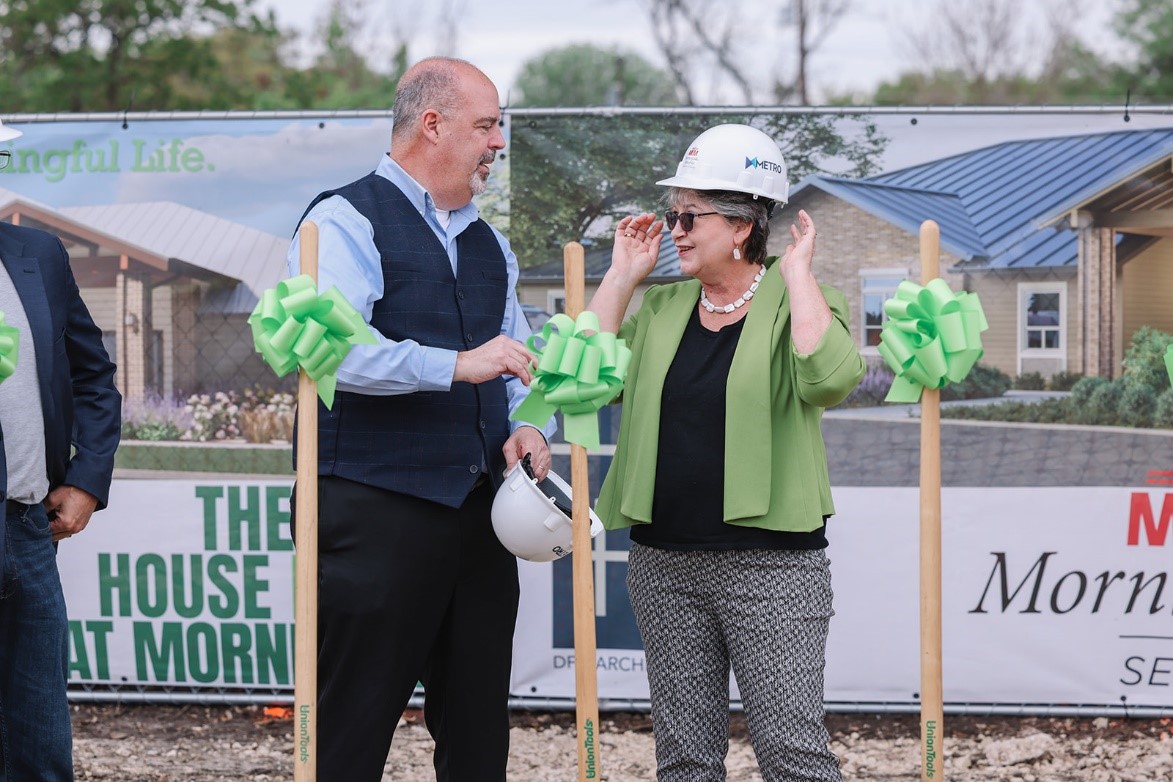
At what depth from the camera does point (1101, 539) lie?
4.59 metres

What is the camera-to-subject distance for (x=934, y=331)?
107 inches

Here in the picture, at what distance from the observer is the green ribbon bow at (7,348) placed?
2621 mm

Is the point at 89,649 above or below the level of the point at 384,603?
below

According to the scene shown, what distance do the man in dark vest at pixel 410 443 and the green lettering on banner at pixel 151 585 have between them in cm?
208

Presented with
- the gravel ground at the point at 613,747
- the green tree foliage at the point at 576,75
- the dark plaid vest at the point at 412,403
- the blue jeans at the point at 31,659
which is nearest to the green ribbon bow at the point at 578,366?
the dark plaid vest at the point at 412,403

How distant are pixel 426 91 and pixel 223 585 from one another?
2.51 metres

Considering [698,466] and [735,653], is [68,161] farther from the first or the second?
[735,653]

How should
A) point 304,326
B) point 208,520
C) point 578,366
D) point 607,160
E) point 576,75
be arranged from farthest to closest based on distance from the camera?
point 576,75 → point 208,520 → point 607,160 → point 578,366 → point 304,326

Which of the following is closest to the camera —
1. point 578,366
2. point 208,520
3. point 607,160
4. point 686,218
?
point 578,366

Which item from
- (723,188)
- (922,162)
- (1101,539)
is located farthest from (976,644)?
(723,188)

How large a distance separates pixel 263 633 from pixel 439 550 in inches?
83.5

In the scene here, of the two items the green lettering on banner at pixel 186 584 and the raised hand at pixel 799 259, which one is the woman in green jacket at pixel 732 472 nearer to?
the raised hand at pixel 799 259

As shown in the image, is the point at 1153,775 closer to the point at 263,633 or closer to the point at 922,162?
the point at 922,162

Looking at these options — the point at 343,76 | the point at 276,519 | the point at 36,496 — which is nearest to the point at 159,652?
the point at 276,519
